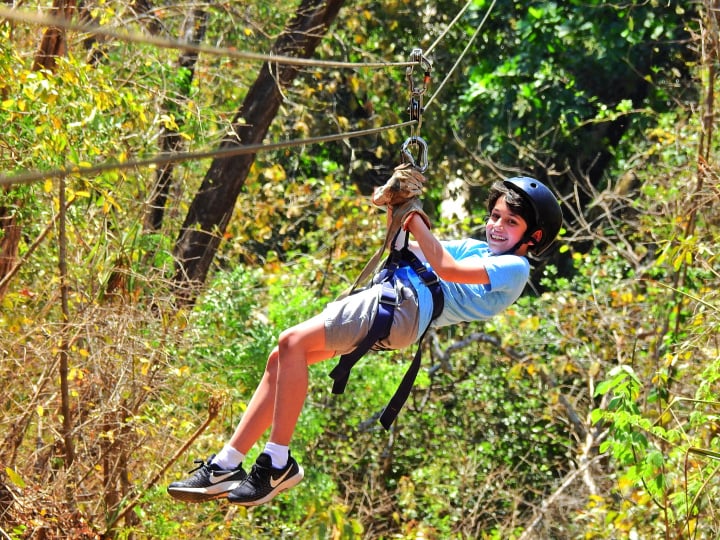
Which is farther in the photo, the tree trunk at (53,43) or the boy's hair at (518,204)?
the tree trunk at (53,43)

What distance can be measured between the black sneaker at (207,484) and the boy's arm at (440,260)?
91 centimetres

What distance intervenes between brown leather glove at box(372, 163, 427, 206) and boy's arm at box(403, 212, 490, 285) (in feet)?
0.22

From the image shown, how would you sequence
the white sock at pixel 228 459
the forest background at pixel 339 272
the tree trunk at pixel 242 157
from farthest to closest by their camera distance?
the tree trunk at pixel 242 157
the forest background at pixel 339 272
the white sock at pixel 228 459

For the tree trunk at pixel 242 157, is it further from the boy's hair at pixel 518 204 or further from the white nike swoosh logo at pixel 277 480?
the white nike swoosh logo at pixel 277 480

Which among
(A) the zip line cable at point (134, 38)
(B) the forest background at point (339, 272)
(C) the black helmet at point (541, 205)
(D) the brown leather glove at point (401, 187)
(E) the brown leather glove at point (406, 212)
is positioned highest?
(A) the zip line cable at point (134, 38)

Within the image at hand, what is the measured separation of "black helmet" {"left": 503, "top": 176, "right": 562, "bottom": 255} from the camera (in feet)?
13.1

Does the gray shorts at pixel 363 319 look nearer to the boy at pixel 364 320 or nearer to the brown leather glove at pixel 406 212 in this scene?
the boy at pixel 364 320

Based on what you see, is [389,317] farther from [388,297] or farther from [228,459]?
[228,459]

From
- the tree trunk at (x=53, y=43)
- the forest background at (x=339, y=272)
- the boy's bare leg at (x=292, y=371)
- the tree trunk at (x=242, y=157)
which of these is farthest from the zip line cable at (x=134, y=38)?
the tree trunk at (x=242, y=157)

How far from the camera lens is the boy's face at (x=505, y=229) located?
404 centimetres

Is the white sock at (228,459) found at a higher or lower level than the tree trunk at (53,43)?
lower

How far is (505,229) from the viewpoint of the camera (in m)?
4.05

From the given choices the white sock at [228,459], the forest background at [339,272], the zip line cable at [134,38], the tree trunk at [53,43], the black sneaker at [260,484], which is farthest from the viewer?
the forest background at [339,272]

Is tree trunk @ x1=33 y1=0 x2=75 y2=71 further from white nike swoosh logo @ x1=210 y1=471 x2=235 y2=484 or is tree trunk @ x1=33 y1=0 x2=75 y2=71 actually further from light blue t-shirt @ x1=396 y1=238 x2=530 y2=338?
white nike swoosh logo @ x1=210 y1=471 x2=235 y2=484
